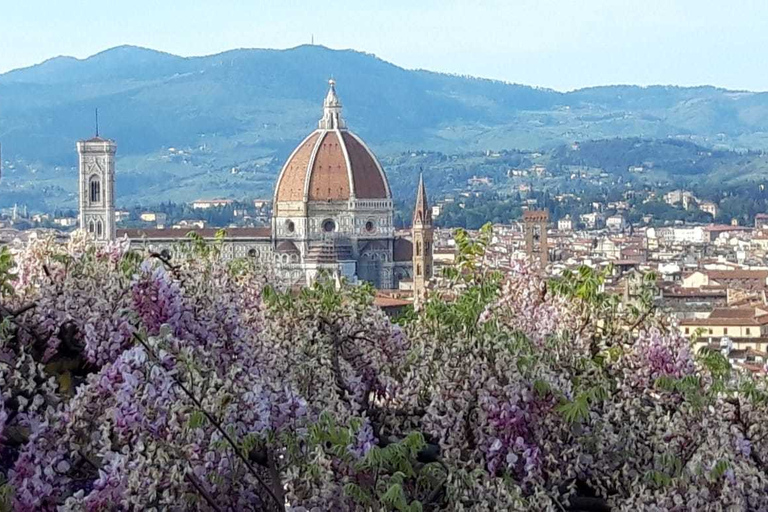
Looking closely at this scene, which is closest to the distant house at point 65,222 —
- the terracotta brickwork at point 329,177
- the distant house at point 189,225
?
the distant house at point 189,225

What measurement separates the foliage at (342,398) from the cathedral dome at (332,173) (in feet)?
225

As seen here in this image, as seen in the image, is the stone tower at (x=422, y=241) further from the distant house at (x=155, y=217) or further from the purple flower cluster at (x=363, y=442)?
the distant house at (x=155, y=217)

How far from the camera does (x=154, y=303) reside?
6.12 m

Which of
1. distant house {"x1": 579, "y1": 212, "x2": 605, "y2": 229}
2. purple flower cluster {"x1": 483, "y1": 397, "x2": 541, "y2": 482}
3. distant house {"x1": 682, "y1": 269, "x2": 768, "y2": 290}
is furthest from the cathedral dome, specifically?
distant house {"x1": 579, "y1": 212, "x2": 605, "y2": 229}

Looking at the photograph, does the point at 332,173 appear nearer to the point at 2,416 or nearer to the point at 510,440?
the point at 510,440

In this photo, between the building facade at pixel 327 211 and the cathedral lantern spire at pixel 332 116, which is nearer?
the building facade at pixel 327 211

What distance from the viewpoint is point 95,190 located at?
78312mm

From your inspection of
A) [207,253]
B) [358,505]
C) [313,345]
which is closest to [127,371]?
[358,505]

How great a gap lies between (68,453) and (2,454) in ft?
0.86

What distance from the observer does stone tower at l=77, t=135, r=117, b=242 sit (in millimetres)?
77062

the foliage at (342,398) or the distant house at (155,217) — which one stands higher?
the foliage at (342,398)

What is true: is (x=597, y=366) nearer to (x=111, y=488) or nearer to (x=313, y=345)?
(x=313, y=345)

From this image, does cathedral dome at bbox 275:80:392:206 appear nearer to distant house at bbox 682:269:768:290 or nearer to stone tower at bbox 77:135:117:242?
stone tower at bbox 77:135:117:242

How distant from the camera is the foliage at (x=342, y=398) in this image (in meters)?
5.09
